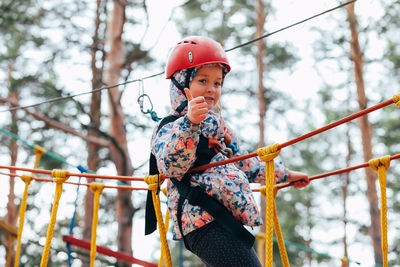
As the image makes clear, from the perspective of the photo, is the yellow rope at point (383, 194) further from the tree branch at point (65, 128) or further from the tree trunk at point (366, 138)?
the tree trunk at point (366, 138)

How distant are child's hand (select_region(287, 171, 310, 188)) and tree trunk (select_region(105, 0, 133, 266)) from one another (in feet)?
10.1

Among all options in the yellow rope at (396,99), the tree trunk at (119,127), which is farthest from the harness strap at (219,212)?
the tree trunk at (119,127)

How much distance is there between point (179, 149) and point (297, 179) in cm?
81

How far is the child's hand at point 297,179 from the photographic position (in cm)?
213

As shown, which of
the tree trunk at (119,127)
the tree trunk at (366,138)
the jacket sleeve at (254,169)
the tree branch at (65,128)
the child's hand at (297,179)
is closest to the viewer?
the jacket sleeve at (254,169)

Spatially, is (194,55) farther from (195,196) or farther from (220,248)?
(220,248)

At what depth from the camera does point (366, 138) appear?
6.64 metres

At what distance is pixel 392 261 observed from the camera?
35.8ft

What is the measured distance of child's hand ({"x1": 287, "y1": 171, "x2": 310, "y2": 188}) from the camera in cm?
213

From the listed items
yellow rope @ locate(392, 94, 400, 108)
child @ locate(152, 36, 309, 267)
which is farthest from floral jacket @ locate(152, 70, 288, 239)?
yellow rope @ locate(392, 94, 400, 108)

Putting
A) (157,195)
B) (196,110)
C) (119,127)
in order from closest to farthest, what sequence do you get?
(196,110)
(157,195)
(119,127)

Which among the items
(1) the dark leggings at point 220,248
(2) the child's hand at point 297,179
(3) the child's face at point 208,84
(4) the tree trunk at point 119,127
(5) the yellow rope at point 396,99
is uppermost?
(4) the tree trunk at point 119,127

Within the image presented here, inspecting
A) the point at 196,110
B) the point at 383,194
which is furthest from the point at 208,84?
the point at 383,194

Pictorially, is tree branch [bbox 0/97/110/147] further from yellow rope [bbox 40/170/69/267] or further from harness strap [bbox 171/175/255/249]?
harness strap [bbox 171/175/255/249]
